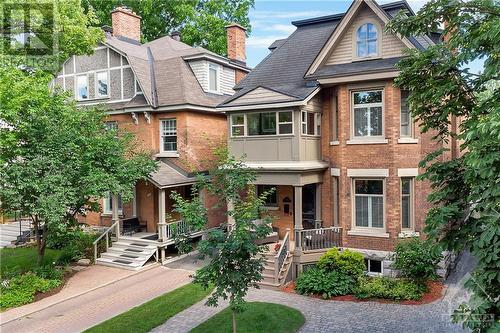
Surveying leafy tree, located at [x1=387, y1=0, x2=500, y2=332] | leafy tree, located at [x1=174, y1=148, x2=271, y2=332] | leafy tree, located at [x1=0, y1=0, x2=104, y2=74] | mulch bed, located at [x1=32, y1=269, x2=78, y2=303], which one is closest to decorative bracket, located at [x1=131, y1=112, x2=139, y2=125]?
leafy tree, located at [x1=0, y1=0, x2=104, y2=74]

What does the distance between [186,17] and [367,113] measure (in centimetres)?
A: 2505

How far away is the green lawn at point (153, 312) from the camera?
11039 mm

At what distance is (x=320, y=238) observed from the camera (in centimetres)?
1566

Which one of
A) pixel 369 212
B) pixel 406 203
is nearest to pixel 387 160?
pixel 406 203

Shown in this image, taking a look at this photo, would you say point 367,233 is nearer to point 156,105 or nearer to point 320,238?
point 320,238

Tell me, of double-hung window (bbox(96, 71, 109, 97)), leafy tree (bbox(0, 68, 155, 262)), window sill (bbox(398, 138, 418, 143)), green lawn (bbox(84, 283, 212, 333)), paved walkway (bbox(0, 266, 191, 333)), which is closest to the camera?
green lawn (bbox(84, 283, 212, 333))

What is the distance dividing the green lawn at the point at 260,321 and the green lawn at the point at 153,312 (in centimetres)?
125

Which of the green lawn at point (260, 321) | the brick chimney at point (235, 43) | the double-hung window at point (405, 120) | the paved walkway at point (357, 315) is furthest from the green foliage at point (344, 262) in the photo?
the brick chimney at point (235, 43)

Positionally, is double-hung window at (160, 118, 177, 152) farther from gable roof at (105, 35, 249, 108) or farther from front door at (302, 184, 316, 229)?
front door at (302, 184, 316, 229)

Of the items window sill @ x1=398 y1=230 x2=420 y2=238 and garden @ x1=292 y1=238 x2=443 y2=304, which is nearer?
garden @ x1=292 y1=238 x2=443 y2=304

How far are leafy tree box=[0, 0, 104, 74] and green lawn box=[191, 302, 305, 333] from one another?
11.4 metres

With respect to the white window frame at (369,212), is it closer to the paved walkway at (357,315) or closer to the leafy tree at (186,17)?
the paved walkway at (357,315)

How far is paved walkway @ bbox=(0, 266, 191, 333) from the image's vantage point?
11664 mm

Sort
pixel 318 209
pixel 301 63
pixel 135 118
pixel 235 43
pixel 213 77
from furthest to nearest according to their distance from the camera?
pixel 235 43, pixel 213 77, pixel 135 118, pixel 301 63, pixel 318 209
